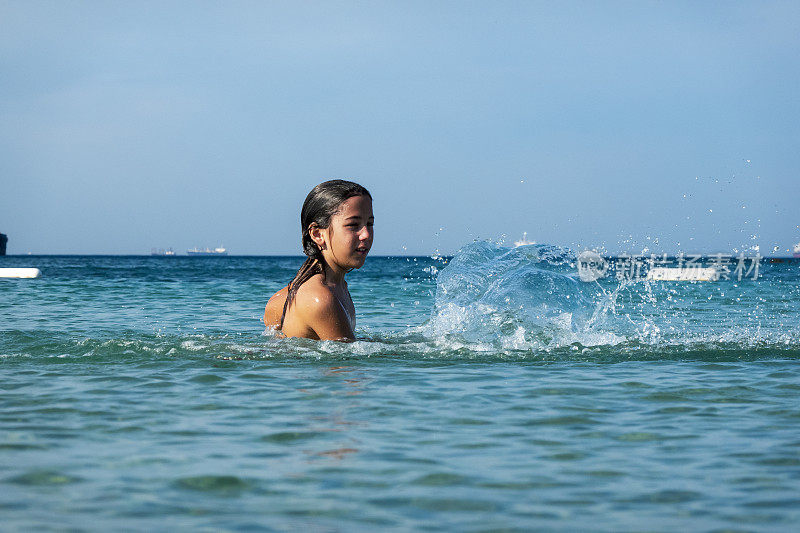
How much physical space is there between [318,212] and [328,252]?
29cm

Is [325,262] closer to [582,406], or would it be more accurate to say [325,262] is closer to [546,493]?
[582,406]

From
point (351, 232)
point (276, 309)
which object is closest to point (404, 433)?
point (351, 232)

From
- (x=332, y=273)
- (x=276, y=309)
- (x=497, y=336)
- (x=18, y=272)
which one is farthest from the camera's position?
(x=18, y=272)

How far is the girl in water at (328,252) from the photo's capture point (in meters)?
5.34

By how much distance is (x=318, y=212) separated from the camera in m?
5.41

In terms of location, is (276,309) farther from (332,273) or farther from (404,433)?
(404,433)

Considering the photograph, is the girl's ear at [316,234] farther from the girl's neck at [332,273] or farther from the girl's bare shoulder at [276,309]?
the girl's bare shoulder at [276,309]

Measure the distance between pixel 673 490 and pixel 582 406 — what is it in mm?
1489

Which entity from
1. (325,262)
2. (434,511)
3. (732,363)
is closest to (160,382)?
(325,262)

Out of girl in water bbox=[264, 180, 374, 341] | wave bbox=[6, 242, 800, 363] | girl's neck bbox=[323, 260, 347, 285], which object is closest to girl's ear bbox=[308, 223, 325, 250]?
girl in water bbox=[264, 180, 374, 341]

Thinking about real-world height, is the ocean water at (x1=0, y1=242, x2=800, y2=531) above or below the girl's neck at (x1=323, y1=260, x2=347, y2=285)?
below

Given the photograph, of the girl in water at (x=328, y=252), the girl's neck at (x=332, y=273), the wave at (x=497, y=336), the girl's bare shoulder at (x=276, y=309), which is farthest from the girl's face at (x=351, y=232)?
the girl's bare shoulder at (x=276, y=309)

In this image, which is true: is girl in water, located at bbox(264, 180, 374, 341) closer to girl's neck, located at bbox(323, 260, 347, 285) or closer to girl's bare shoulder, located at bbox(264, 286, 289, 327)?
girl's neck, located at bbox(323, 260, 347, 285)

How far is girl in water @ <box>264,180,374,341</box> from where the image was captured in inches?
210
